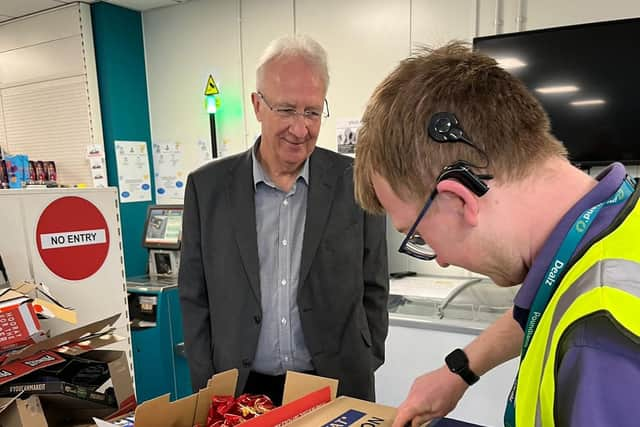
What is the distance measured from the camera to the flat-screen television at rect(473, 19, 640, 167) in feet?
7.46

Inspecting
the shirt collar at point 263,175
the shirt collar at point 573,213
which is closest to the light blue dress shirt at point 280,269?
the shirt collar at point 263,175

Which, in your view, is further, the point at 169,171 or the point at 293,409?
the point at 169,171

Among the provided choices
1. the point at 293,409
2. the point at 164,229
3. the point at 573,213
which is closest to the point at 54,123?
the point at 164,229

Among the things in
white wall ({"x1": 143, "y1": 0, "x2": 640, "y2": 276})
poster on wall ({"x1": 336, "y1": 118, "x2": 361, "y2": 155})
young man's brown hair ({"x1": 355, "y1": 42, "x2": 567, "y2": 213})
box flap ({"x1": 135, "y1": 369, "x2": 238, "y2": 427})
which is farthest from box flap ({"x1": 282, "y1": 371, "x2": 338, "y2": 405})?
poster on wall ({"x1": 336, "y1": 118, "x2": 361, "y2": 155})

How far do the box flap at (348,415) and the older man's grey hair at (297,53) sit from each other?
95cm

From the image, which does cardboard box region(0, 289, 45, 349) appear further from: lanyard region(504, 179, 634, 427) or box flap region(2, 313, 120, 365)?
lanyard region(504, 179, 634, 427)

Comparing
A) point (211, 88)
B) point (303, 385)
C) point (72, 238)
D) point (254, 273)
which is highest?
point (211, 88)

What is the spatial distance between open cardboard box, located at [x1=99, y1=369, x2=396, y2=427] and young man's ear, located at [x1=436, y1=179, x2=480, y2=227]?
473 mm

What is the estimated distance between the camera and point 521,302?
2.21 feet

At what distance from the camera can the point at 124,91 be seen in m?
3.98

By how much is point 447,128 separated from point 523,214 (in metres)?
0.15

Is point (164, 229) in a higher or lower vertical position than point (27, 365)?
lower

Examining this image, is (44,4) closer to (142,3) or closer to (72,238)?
(142,3)

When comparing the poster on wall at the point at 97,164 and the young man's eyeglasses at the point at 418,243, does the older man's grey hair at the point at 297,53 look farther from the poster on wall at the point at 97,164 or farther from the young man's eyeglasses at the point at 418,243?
the poster on wall at the point at 97,164
